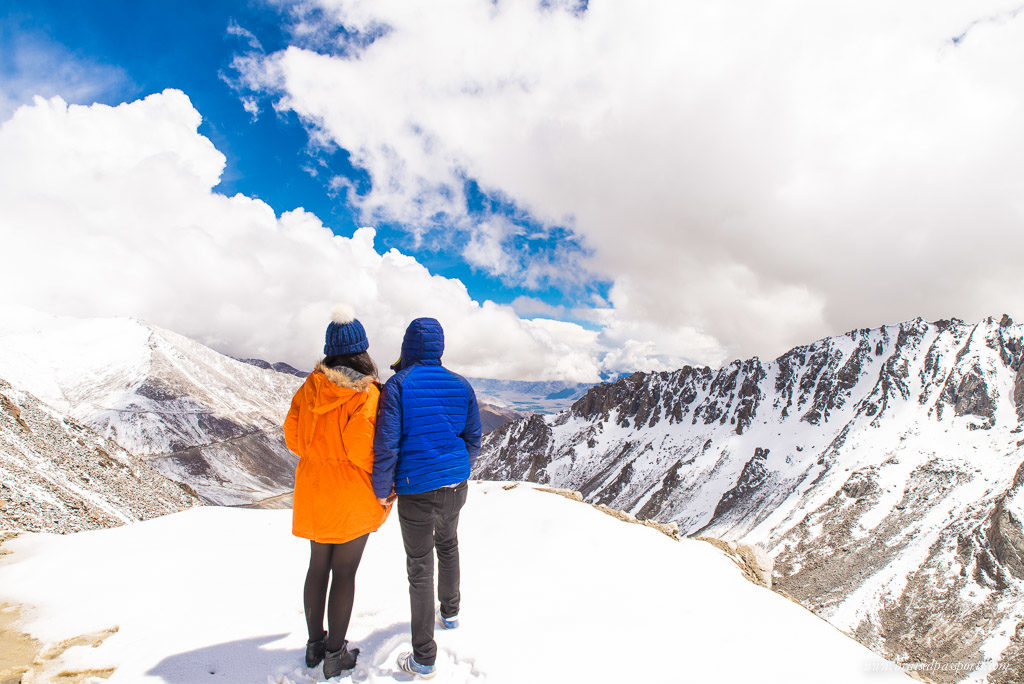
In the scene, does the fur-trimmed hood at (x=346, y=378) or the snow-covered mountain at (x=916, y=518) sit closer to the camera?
the fur-trimmed hood at (x=346, y=378)

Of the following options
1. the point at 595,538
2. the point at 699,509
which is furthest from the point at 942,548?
the point at 595,538

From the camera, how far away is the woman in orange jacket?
19.2 feet

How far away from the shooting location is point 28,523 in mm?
19328

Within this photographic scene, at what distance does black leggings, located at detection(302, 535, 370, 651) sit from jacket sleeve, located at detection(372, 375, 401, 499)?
0.71 meters

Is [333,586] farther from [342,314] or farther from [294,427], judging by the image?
[342,314]

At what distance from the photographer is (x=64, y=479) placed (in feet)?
93.5

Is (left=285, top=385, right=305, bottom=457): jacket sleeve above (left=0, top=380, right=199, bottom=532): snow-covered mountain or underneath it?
above

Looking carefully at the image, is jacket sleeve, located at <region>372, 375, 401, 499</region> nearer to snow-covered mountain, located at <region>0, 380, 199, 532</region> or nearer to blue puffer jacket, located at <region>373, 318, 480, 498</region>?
blue puffer jacket, located at <region>373, 318, 480, 498</region>

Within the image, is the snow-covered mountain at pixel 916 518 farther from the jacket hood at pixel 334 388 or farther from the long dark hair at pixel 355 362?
the jacket hood at pixel 334 388

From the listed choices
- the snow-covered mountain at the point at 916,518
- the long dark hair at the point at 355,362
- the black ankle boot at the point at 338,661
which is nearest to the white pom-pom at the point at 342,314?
the long dark hair at the point at 355,362

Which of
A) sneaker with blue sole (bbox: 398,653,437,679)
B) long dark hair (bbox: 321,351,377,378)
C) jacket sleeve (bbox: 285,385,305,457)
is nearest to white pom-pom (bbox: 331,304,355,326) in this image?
Answer: long dark hair (bbox: 321,351,377,378)

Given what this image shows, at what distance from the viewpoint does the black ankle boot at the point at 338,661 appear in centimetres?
590

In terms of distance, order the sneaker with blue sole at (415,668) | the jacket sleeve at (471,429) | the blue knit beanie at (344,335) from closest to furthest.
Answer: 1. the sneaker with blue sole at (415,668)
2. the blue knit beanie at (344,335)
3. the jacket sleeve at (471,429)

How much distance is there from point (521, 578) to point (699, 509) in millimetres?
202893
